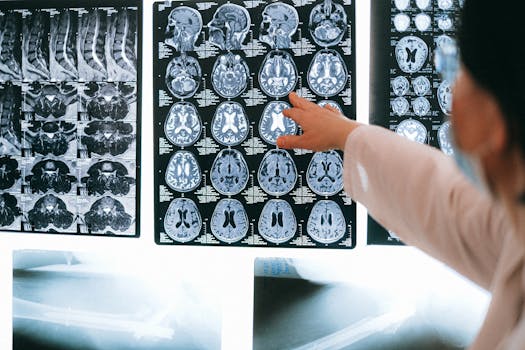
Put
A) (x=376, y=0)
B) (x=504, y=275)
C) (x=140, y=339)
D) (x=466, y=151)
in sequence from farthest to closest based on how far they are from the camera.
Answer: (x=140, y=339), (x=376, y=0), (x=504, y=275), (x=466, y=151)

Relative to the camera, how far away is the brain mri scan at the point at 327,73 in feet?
4.50

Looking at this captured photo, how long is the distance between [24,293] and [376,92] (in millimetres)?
1193

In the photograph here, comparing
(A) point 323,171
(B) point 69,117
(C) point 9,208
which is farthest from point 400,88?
(C) point 9,208

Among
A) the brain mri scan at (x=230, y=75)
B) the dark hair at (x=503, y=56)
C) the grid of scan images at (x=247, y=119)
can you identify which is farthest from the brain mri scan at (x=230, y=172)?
the dark hair at (x=503, y=56)

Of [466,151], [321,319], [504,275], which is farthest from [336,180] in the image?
[466,151]

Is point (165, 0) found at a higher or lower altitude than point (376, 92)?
higher

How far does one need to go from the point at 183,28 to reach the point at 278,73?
0.30 m

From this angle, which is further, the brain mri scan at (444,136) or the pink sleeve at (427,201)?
the brain mri scan at (444,136)

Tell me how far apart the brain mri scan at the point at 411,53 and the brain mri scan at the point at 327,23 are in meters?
0.16

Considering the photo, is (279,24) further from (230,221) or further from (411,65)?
(230,221)

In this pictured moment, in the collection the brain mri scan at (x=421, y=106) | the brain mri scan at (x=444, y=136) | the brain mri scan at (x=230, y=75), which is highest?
the brain mri scan at (x=230, y=75)

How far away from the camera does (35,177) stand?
5.01ft

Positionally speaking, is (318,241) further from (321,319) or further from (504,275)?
(504,275)

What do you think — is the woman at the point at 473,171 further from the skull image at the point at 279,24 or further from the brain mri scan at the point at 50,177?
the brain mri scan at the point at 50,177
